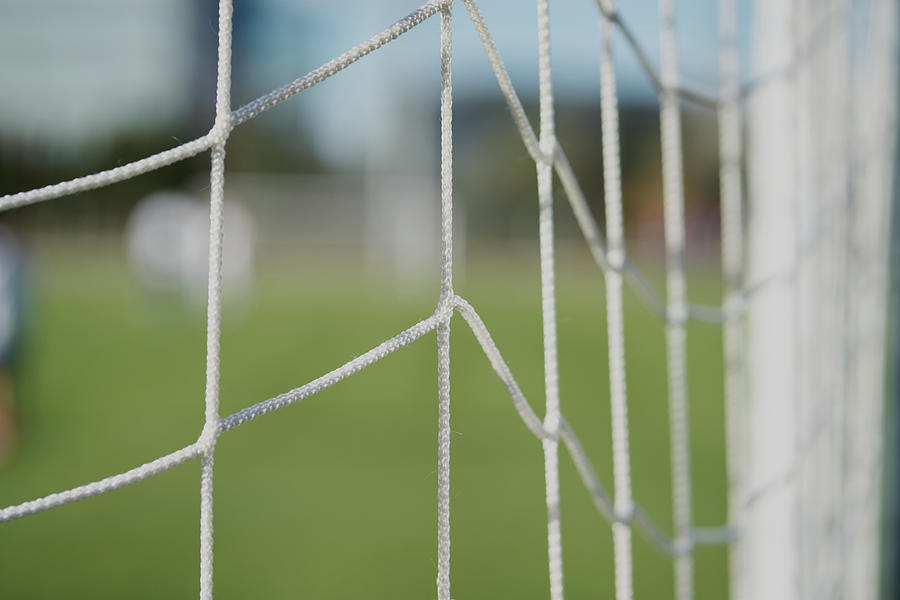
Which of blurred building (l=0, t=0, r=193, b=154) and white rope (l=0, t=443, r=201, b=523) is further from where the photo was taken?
blurred building (l=0, t=0, r=193, b=154)

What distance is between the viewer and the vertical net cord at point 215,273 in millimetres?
531

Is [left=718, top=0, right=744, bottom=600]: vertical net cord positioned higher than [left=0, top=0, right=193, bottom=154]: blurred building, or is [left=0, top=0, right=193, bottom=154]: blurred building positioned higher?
[left=0, top=0, right=193, bottom=154]: blurred building

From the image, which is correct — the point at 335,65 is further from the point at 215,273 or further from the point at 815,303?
the point at 815,303

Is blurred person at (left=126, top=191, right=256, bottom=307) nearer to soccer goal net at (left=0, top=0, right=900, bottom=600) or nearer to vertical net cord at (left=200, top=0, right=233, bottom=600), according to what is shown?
soccer goal net at (left=0, top=0, right=900, bottom=600)

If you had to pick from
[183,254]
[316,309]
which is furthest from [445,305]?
[183,254]

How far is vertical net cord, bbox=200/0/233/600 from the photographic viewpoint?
53cm

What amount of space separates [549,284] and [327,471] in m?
1.85

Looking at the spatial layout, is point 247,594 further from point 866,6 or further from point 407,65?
point 407,65

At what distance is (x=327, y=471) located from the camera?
2426 millimetres

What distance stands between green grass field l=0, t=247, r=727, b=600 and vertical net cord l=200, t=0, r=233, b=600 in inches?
43.3

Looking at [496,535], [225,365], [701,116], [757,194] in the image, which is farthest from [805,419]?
[701,116]

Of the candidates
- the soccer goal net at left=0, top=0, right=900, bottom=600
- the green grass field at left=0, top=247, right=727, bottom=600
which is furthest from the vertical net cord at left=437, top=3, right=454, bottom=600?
the green grass field at left=0, top=247, right=727, bottom=600

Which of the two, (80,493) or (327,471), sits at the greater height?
(80,493)

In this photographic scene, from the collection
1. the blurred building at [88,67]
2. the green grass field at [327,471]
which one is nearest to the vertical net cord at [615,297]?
the green grass field at [327,471]
